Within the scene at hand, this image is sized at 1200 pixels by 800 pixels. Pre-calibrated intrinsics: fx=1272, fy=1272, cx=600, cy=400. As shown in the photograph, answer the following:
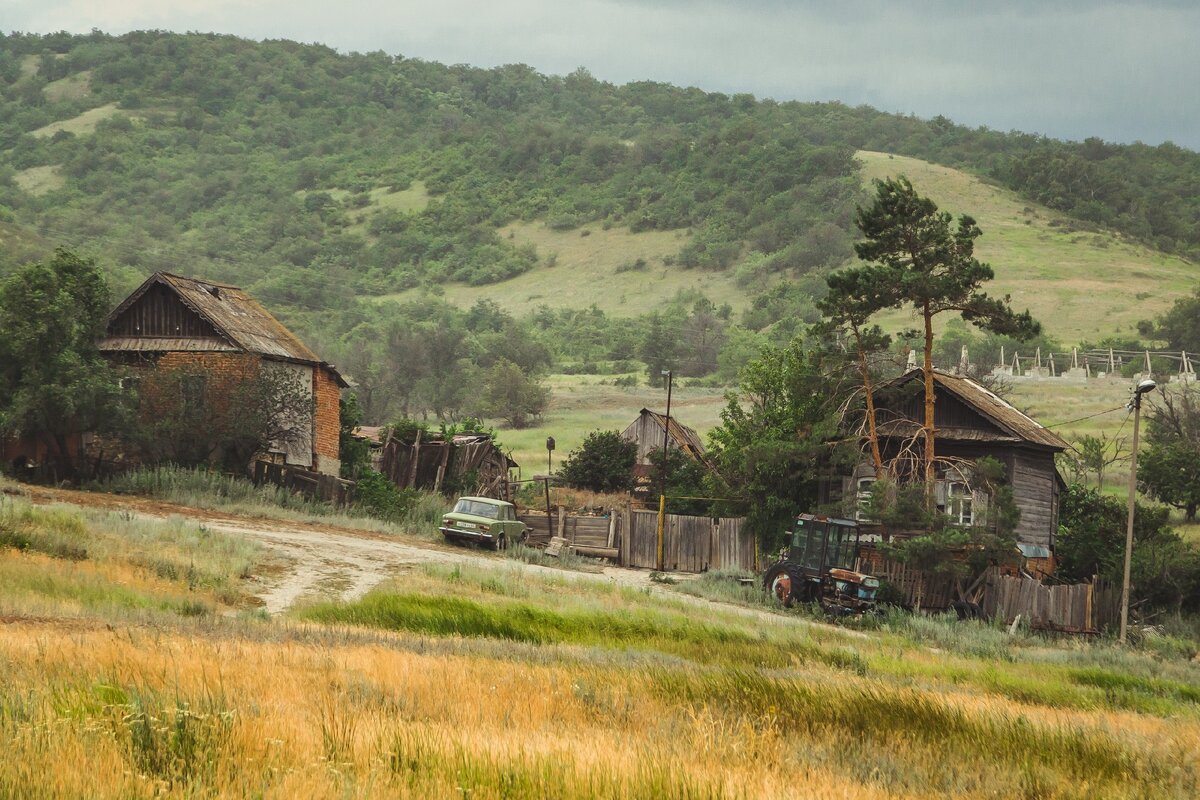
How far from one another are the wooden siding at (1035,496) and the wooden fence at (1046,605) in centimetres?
499

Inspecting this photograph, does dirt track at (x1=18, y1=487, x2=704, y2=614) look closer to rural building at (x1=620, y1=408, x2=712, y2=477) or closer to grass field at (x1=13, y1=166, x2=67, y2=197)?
rural building at (x1=620, y1=408, x2=712, y2=477)

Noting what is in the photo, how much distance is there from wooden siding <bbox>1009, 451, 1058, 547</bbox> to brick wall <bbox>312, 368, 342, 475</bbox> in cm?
2351

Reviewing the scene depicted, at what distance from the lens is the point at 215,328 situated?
1645 inches

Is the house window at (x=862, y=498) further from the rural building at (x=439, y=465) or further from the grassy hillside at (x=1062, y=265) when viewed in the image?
the grassy hillside at (x=1062, y=265)

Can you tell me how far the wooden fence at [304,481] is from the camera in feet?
136

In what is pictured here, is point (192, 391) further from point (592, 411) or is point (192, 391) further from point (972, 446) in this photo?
point (592, 411)

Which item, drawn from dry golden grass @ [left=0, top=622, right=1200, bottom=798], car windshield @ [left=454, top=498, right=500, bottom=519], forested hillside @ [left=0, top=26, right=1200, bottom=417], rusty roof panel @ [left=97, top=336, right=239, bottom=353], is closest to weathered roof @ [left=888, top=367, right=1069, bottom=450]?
car windshield @ [left=454, top=498, right=500, bottom=519]

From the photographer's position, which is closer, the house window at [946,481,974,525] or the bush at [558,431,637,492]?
the house window at [946,481,974,525]

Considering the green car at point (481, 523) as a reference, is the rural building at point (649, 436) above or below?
above

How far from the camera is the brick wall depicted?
45500 mm

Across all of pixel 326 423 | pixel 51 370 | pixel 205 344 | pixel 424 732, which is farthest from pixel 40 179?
pixel 424 732

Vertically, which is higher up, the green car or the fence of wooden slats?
the green car

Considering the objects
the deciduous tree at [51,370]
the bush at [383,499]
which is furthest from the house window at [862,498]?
the deciduous tree at [51,370]

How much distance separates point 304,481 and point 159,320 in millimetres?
7278
